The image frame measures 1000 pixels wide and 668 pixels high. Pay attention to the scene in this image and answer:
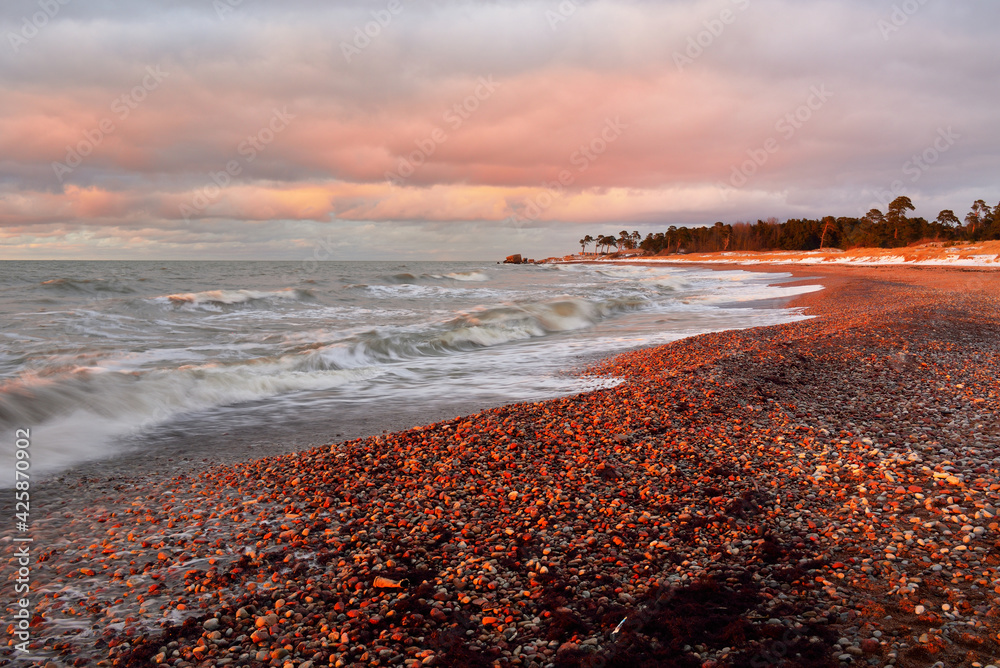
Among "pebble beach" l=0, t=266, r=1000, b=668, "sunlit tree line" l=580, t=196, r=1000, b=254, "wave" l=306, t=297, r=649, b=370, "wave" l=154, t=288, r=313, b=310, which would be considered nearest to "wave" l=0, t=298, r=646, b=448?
"wave" l=306, t=297, r=649, b=370

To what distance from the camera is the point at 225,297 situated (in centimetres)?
2816

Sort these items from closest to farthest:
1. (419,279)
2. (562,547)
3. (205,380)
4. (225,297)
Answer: (562,547) < (205,380) < (225,297) < (419,279)

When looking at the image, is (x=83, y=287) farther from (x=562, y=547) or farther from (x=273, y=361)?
(x=562, y=547)

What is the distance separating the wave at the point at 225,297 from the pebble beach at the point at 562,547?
74.9 ft

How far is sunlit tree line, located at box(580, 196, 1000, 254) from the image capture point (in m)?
79.4

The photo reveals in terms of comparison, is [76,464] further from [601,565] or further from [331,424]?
[601,565]

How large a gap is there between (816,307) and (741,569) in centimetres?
1926

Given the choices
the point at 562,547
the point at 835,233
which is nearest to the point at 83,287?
the point at 562,547

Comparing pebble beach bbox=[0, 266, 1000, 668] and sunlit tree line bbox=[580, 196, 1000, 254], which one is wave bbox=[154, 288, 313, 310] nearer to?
pebble beach bbox=[0, 266, 1000, 668]

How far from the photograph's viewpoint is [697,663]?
9.08 feet

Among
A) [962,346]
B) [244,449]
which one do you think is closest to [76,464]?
[244,449]

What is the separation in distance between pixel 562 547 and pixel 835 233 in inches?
4736

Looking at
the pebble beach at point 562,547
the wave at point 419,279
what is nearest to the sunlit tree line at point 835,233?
the wave at point 419,279

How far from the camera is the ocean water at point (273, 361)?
8172mm
